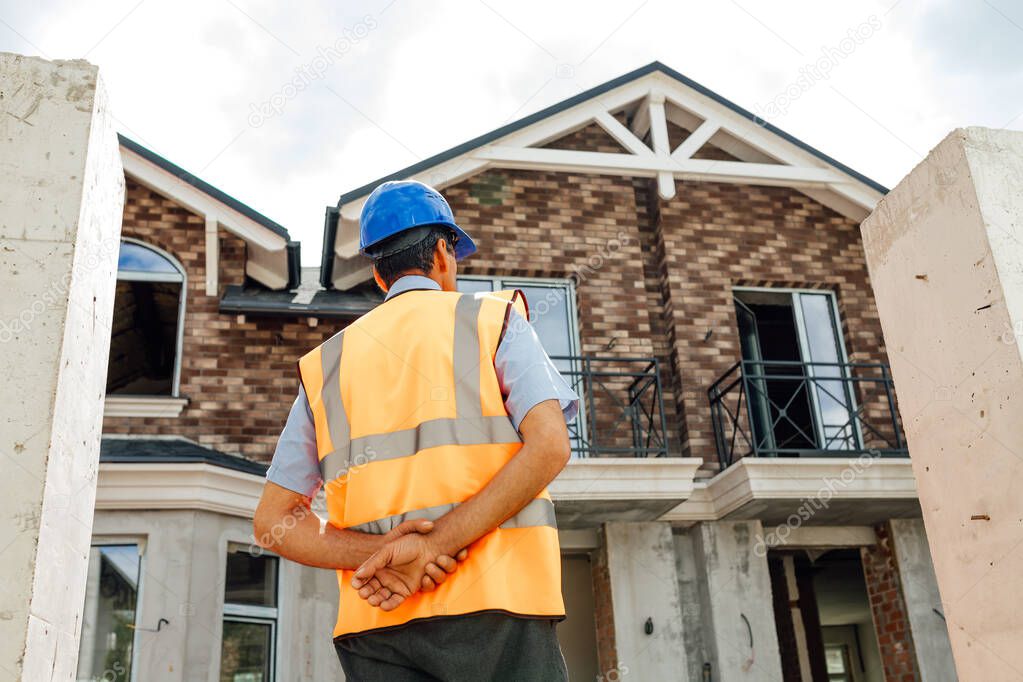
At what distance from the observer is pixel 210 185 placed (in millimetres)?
9852

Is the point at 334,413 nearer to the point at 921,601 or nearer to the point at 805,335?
the point at 921,601

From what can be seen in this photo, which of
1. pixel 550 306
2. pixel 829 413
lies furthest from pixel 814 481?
pixel 550 306

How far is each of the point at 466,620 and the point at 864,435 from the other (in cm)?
952

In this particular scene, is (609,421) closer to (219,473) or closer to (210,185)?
(219,473)

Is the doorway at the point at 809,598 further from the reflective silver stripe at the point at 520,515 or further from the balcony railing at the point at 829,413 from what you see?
the reflective silver stripe at the point at 520,515

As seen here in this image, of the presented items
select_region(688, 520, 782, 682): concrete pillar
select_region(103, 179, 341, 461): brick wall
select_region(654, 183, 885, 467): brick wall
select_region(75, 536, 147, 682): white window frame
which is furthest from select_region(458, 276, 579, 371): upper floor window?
select_region(75, 536, 147, 682): white window frame

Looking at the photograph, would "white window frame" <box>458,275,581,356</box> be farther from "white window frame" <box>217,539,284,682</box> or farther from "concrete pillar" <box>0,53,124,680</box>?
"concrete pillar" <box>0,53,124,680</box>

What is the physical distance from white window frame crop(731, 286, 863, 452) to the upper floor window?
77.3 inches

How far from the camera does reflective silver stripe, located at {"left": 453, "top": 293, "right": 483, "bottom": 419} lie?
78.7 inches

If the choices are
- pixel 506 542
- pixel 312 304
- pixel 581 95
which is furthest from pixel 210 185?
pixel 506 542

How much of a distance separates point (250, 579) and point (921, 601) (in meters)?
6.43

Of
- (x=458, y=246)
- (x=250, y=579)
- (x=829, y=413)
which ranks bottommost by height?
(x=458, y=246)

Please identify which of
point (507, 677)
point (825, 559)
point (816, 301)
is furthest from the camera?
point (825, 559)

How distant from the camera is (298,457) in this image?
2262 mm
